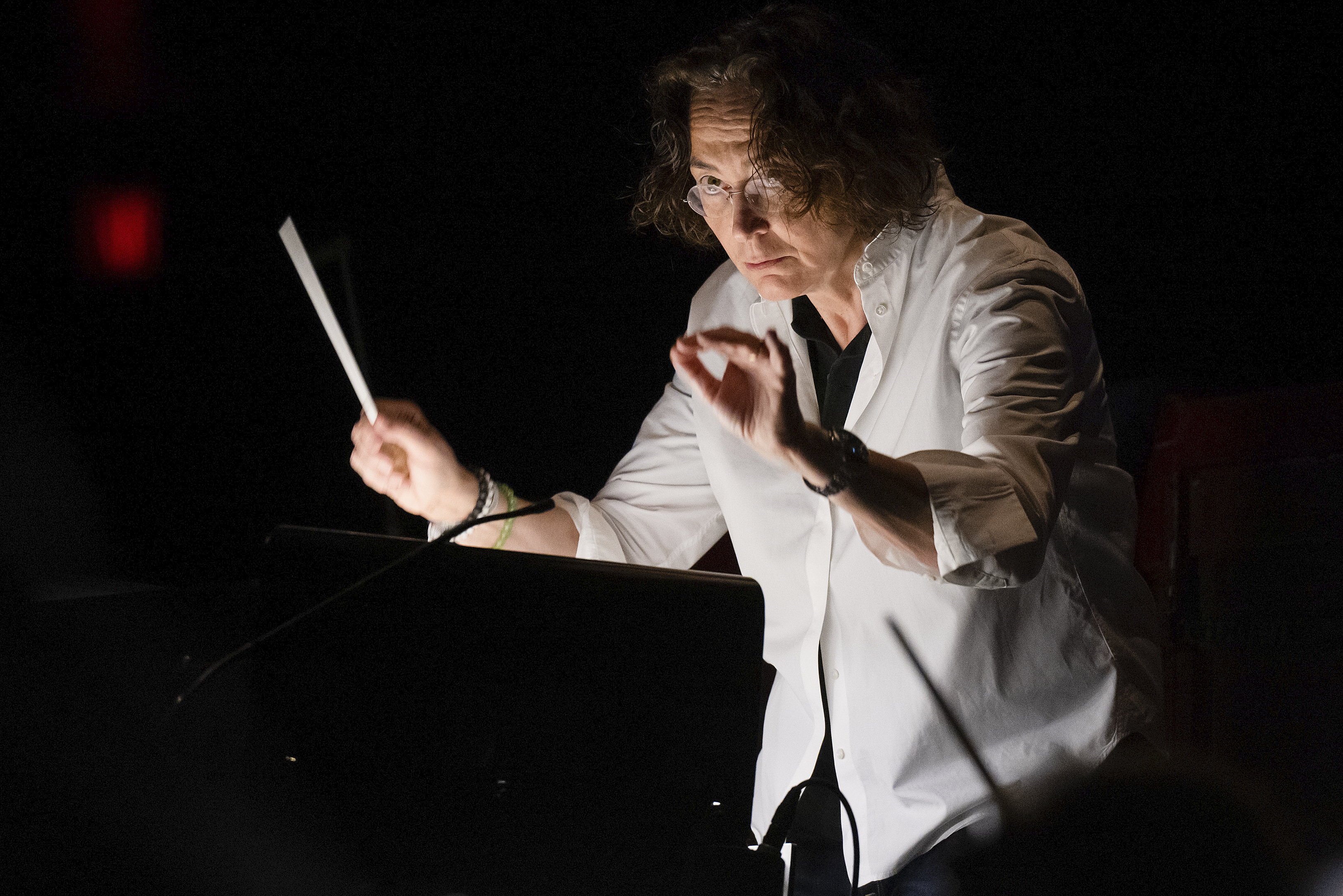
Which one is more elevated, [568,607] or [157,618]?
[568,607]

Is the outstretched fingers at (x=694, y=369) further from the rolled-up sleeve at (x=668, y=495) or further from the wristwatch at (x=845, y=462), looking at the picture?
the rolled-up sleeve at (x=668, y=495)

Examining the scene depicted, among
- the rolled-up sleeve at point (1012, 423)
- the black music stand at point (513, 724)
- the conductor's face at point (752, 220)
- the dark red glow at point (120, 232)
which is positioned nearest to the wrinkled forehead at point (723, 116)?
the conductor's face at point (752, 220)

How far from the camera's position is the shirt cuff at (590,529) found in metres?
1.55

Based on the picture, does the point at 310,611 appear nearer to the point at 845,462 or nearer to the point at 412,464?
the point at 845,462

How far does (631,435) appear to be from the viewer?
2.60 meters

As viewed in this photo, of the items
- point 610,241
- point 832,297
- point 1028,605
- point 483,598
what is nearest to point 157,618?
point 483,598

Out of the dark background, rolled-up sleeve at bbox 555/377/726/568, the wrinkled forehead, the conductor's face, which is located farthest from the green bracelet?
the dark background

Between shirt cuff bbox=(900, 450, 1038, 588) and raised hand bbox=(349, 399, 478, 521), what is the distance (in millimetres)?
690

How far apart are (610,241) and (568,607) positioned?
71.9 inches

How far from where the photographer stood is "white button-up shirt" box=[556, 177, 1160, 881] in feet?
3.70

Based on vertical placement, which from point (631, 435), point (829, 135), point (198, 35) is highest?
point (198, 35)

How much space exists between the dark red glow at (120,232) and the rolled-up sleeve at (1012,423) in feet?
5.16

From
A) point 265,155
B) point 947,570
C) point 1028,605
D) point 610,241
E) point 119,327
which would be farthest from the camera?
point 610,241

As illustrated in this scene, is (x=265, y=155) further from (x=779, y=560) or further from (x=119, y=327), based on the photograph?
(x=779, y=560)
